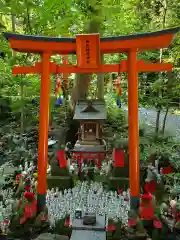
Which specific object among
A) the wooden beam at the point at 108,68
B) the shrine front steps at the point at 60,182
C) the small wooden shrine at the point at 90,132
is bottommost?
the shrine front steps at the point at 60,182

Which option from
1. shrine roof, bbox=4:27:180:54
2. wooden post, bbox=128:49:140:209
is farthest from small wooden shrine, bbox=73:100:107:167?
shrine roof, bbox=4:27:180:54

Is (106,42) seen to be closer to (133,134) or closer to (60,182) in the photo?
(133,134)

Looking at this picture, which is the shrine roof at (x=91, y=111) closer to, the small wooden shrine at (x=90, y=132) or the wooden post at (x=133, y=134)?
the small wooden shrine at (x=90, y=132)

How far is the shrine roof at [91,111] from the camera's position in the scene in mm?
7953

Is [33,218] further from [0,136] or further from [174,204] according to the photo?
[0,136]

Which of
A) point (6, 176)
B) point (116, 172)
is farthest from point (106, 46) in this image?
point (6, 176)

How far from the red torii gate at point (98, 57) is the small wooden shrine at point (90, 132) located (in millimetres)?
2561

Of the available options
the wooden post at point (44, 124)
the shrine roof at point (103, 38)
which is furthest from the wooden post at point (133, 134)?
the wooden post at point (44, 124)

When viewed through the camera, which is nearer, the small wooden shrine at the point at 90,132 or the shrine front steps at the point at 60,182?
the shrine front steps at the point at 60,182

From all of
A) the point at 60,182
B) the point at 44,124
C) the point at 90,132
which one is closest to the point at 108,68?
the point at 44,124

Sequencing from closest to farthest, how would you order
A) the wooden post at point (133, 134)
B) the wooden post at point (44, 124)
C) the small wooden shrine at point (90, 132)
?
1. the wooden post at point (133, 134)
2. the wooden post at point (44, 124)
3. the small wooden shrine at point (90, 132)

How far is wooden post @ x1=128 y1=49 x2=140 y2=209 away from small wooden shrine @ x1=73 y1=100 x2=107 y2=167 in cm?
261

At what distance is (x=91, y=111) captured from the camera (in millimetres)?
8266

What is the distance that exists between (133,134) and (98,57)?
5.07ft
